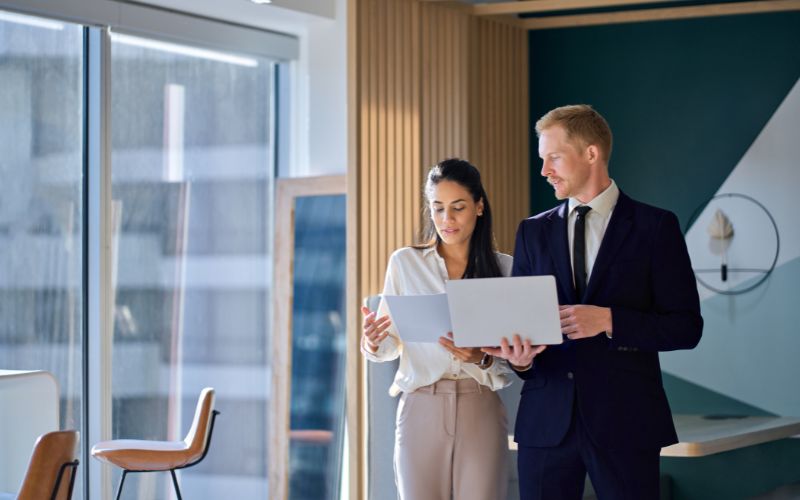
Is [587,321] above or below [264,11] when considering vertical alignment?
below

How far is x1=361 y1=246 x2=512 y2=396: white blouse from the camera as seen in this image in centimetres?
326

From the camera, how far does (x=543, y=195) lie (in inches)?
270

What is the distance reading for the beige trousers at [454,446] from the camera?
3.22 m

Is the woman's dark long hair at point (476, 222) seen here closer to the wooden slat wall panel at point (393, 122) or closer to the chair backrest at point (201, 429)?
the wooden slat wall panel at point (393, 122)

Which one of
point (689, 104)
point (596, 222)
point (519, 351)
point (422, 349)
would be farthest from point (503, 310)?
point (689, 104)

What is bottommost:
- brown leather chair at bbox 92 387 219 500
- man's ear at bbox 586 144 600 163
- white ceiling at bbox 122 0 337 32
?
brown leather chair at bbox 92 387 219 500

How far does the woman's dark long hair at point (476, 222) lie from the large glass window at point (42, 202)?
2.83m

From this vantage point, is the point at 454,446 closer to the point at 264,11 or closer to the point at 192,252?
the point at 192,252

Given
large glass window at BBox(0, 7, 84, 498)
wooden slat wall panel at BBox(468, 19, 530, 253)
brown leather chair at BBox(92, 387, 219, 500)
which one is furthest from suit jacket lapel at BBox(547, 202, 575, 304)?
large glass window at BBox(0, 7, 84, 498)

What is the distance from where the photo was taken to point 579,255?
3.01 m

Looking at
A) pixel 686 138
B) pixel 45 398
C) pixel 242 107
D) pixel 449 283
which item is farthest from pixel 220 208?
pixel 449 283

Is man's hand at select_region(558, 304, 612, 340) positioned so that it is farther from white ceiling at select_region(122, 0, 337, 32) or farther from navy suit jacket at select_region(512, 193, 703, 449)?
white ceiling at select_region(122, 0, 337, 32)

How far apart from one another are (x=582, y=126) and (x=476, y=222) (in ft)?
1.77

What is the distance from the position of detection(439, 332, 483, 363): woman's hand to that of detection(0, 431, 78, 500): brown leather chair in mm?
1293
